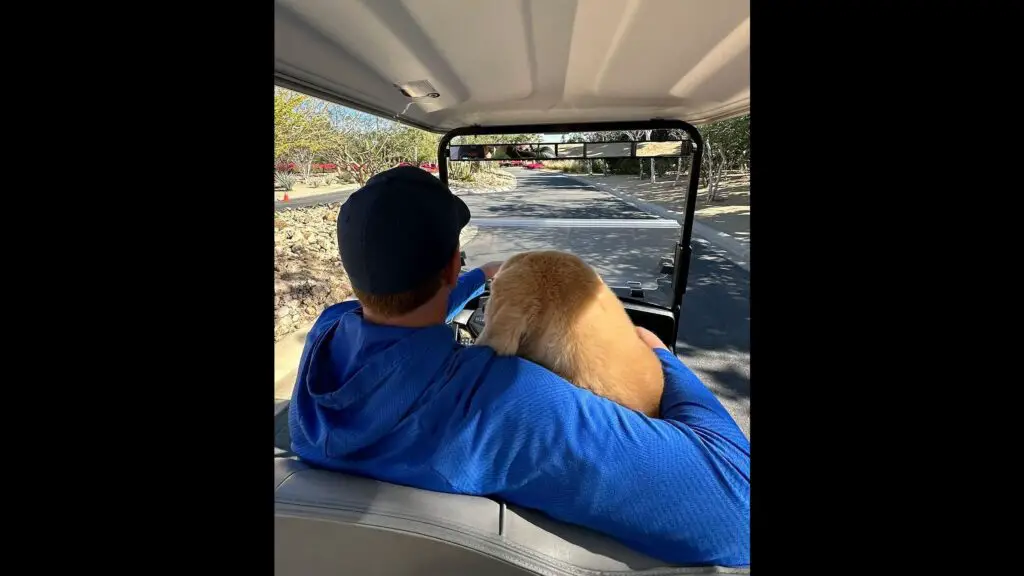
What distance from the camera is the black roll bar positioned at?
2965 mm

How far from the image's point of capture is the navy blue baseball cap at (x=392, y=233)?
106cm

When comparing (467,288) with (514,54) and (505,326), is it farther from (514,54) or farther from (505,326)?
(514,54)

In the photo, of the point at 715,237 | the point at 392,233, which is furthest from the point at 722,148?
the point at 392,233

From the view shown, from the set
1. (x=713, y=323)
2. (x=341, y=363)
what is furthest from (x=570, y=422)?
(x=713, y=323)

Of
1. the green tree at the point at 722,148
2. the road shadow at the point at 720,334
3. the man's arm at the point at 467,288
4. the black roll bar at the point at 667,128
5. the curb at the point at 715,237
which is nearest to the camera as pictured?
the man's arm at the point at 467,288

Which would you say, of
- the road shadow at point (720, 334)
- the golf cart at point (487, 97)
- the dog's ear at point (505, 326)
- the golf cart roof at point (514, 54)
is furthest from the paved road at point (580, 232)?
the dog's ear at point (505, 326)

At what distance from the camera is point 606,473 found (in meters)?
0.96

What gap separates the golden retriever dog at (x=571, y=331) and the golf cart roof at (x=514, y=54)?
0.70 m

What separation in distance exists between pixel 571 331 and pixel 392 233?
0.61 meters

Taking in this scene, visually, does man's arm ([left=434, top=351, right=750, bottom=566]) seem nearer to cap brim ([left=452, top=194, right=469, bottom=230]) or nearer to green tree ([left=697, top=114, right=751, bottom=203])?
cap brim ([left=452, top=194, right=469, bottom=230])

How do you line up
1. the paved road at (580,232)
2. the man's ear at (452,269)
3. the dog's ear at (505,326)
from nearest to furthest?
the man's ear at (452,269)
the dog's ear at (505,326)
the paved road at (580,232)

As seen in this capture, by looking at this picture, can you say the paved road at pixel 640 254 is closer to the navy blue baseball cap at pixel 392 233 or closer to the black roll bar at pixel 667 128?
the black roll bar at pixel 667 128

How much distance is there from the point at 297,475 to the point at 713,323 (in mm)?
6408
